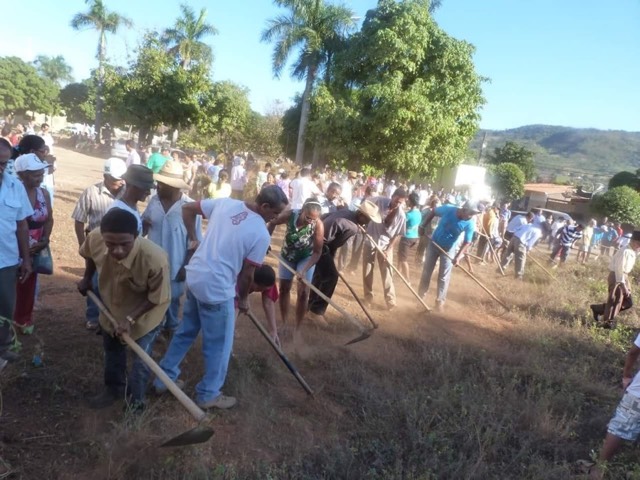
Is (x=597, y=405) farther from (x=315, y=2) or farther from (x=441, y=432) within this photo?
(x=315, y=2)

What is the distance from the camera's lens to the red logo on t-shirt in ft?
10.7

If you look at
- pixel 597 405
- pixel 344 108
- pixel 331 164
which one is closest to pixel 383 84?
pixel 344 108

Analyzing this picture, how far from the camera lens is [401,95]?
19.9 metres

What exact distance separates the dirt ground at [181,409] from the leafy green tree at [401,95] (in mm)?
15176

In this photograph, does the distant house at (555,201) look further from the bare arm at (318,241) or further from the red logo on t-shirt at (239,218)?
the red logo on t-shirt at (239,218)

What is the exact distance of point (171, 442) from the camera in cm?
262

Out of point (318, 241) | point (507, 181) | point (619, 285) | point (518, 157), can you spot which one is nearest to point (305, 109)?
point (619, 285)

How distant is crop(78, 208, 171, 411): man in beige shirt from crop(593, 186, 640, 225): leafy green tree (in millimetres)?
29158

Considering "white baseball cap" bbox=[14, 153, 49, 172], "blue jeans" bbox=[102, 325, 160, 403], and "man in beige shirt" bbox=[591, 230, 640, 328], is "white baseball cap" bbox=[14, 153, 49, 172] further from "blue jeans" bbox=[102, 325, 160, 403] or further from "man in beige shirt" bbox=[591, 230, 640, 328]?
"man in beige shirt" bbox=[591, 230, 640, 328]

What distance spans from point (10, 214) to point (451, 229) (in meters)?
5.49

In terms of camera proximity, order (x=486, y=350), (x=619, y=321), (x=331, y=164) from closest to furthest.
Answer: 1. (x=486, y=350)
2. (x=619, y=321)
3. (x=331, y=164)

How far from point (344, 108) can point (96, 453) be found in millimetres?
18989

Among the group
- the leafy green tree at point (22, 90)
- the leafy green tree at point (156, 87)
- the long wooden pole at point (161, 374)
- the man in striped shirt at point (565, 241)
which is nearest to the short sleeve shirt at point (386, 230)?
the long wooden pole at point (161, 374)

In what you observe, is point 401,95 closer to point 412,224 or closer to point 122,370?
point 412,224
